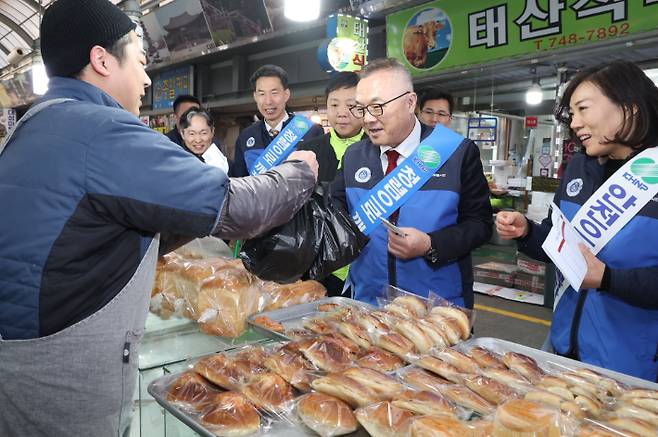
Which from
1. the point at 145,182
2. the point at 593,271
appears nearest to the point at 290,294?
the point at 145,182

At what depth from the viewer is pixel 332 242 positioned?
1.73m

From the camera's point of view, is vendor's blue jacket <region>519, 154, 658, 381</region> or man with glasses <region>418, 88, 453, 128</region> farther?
man with glasses <region>418, 88, 453, 128</region>

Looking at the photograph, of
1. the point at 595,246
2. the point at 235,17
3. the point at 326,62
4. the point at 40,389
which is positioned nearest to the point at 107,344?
the point at 40,389

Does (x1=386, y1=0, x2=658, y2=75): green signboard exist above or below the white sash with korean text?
above

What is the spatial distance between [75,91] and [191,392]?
0.88 meters

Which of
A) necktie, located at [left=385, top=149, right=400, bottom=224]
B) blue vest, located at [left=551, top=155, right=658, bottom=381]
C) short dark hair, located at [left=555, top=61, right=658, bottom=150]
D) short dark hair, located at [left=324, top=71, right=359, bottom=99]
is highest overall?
short dark hair, located at [left=324, top=71, right=359, bottom=99]

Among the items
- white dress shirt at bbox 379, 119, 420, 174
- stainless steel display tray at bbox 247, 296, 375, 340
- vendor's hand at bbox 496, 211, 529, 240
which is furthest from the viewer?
white dress shirt at bbox 379, 119, 420, 174

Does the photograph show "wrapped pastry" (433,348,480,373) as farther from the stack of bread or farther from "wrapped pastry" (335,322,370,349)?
the stack of bread

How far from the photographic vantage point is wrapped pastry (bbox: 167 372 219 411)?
1.25 metres

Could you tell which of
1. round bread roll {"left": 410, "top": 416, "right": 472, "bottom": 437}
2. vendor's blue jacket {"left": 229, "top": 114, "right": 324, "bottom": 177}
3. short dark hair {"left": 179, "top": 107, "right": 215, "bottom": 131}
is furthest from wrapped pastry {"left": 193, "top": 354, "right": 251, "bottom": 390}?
short dark hair {"left": 179, "top": 107, "right": 215, "bottom": 131}

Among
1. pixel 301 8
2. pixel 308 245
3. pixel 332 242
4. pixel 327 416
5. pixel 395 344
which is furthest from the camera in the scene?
pixel 301 8

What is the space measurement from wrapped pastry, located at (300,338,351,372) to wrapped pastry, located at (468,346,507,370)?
386 millimetres

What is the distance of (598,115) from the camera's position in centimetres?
191

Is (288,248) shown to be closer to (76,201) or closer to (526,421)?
(76,201)
